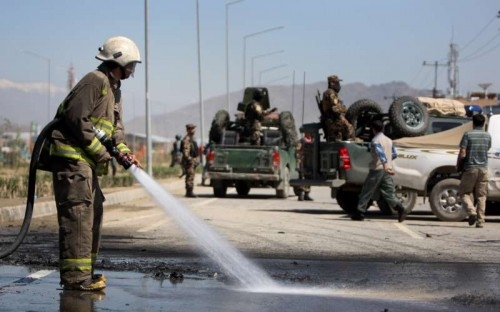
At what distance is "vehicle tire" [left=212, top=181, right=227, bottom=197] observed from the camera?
27250 mm

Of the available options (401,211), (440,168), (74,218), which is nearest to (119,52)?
(74,218)

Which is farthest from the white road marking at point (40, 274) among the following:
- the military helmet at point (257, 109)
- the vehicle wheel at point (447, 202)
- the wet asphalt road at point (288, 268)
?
the military helmet at point (257, 109)

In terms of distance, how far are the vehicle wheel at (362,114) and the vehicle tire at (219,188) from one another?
7.86 m

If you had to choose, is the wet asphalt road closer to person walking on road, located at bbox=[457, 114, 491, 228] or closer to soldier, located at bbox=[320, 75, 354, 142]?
person walking on road, located at bbox=[457, 114, 491, 228]

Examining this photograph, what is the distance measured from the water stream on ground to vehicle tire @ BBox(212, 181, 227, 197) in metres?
17.5

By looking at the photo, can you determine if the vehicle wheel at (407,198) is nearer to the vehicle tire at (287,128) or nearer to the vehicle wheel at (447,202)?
the vehicle wheel at (447,202)

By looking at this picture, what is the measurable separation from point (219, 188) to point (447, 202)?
10.7m

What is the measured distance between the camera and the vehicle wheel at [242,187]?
91.5 feet

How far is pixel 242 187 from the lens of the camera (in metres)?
28.3

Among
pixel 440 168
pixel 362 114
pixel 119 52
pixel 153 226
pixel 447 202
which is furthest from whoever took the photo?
pixel 362 114

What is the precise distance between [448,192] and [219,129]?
1151 centimetres

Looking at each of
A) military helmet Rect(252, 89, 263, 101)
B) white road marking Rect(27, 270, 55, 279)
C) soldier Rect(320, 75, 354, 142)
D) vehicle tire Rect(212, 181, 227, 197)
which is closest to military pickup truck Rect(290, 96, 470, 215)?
soldier Rect(320, 75, 354, 142)

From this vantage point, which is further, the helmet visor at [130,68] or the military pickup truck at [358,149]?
the military pickup truck at [358,149]

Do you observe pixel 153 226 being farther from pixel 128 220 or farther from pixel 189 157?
pixel 189 157
